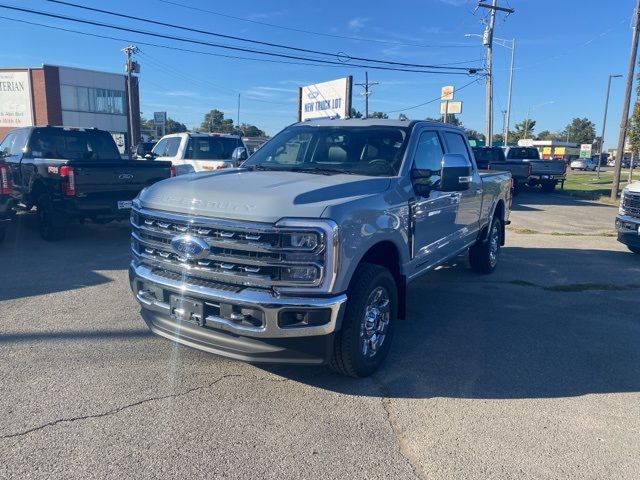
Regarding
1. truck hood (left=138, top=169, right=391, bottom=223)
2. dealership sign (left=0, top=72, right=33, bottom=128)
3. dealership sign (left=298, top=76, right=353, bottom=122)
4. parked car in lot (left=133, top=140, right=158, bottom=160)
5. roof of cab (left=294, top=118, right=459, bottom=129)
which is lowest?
truck hood (left=138, top=169, right=391, bottom=223)

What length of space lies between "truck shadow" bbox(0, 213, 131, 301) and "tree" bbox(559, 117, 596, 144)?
126478mm

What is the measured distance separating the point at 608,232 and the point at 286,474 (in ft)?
39.5

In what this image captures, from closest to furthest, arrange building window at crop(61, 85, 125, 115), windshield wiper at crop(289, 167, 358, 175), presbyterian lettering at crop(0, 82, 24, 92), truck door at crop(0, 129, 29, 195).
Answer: windshield wiper at crop(289, 167, 358, 175), truck door at crop(0, 129, 29, 195), presbyterian lettering at crop(0, 82, 24, 92), building window at crop(61, 85, 125, 115)

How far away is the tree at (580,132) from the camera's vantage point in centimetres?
11981

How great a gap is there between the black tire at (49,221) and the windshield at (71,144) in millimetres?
1579

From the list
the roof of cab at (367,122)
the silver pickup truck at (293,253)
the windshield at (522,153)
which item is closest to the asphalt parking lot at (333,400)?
the silver pickup truck at (293,253)

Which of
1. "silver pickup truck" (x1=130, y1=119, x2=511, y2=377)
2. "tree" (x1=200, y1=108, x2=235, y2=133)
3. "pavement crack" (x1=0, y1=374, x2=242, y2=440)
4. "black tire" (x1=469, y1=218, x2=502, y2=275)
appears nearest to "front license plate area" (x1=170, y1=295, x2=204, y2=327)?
"silver pickup truck" (x1=130, y1=119, x2=511, y2=377)

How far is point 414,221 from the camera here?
4.54 m

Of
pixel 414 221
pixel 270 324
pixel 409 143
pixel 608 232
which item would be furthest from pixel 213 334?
pixel 608 232

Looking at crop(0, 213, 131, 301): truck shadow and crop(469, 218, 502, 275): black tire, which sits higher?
crop(469, 218, 502, 275): black tire

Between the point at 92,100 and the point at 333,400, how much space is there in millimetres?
48370

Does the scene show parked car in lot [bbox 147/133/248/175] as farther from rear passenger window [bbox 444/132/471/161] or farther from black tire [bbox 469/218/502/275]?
rear passenger window [bbox 444/132/471/161]

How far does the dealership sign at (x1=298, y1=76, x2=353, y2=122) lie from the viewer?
18672 millimetres

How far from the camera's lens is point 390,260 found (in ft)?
14.1
